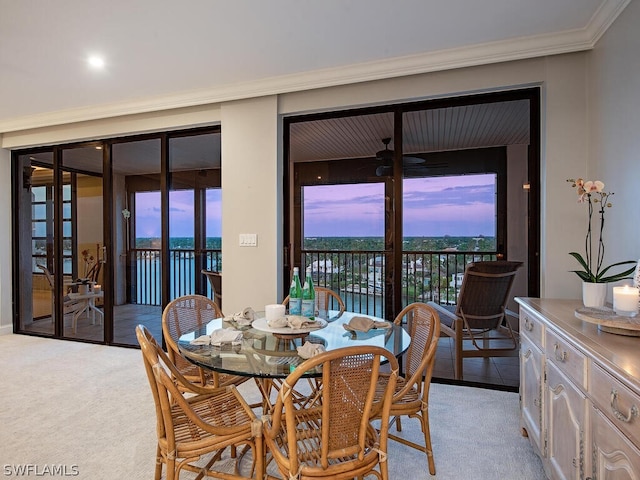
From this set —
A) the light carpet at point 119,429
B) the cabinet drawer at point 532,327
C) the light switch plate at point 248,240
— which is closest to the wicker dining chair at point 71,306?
the light carpet at point 119,429

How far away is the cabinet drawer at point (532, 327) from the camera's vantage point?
1977 mm

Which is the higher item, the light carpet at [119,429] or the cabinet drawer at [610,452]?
the cabinet drawer at [610,452]

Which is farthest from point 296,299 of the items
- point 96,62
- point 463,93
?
point 96,62

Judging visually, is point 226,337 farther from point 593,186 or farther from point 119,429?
point 593,186

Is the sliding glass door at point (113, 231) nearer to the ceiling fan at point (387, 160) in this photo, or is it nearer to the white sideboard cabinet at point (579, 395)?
the ceiling fan at point (387, 160)

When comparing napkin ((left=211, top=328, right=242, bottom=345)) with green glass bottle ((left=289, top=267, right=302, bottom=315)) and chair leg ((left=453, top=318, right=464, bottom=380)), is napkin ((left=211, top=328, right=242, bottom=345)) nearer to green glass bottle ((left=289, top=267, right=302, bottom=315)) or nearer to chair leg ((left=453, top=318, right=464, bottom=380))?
green glass bottle ((left=289, top=267, right=302, bottom=315))

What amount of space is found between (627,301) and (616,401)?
66 centimetres

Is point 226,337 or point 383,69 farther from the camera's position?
point 383,69

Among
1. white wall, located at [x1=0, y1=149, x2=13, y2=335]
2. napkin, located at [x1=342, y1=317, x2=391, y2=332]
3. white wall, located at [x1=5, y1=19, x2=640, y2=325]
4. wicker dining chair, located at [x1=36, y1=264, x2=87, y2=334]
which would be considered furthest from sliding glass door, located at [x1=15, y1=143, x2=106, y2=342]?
napkin, located at [x1=342, y1=317, x2=391, y2=332]

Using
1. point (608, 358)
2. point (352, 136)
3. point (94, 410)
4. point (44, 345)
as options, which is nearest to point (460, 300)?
point (352, 136)

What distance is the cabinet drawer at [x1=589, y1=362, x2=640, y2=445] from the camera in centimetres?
107

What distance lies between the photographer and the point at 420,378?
1.98 meters

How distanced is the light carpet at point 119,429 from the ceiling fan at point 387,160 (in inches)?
76.4

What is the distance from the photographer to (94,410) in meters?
2.76
